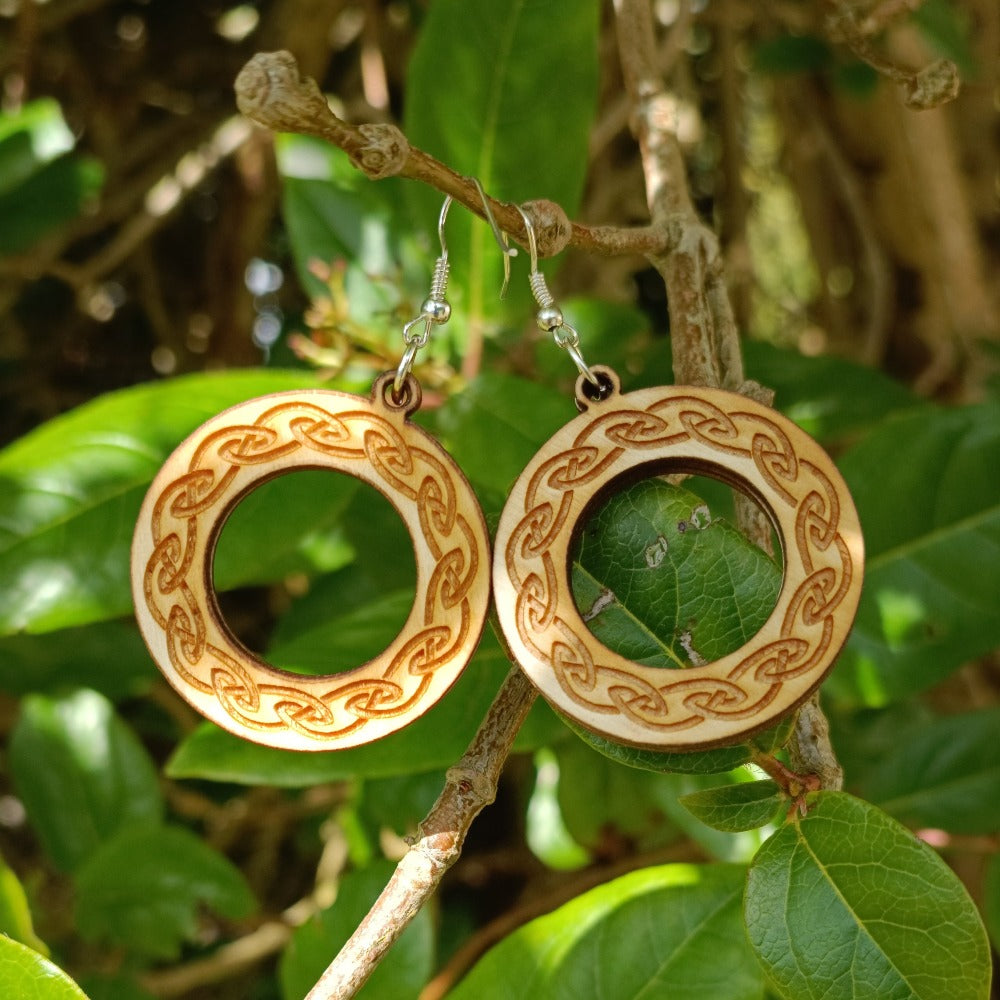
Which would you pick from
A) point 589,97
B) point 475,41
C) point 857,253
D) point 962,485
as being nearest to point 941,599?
point 962,485

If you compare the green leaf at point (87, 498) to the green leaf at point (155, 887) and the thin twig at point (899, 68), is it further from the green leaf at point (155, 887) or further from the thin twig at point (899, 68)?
the thin twig at point (899, 68)

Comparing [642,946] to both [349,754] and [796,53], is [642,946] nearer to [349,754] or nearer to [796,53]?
[349,754]

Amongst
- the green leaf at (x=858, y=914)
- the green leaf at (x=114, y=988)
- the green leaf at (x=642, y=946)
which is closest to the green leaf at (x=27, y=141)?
the green leaf at (x=114, y=988)

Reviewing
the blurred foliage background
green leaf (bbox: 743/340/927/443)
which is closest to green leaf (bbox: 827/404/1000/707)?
the blurred foliage background

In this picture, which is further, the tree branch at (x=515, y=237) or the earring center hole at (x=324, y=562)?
the earring center hole at (x=324, y=562)

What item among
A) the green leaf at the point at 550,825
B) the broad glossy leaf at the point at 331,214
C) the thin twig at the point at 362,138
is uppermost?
the thin twig at the point at 362,138

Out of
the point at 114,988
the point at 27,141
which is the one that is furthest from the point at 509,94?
the point at 114,988

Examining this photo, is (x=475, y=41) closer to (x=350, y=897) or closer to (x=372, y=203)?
(x=372, y=203)
